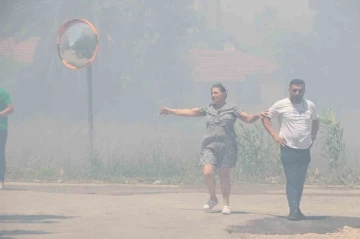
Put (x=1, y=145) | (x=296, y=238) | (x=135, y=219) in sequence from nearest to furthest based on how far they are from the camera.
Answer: (x=296, y=238) → (x=135, y=219) → (x=1, y=145)

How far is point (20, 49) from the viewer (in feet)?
124

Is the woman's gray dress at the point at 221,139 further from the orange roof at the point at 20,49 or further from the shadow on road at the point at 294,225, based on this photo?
the orange roof at the point at 20,49

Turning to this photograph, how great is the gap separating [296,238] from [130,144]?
18.8 metres

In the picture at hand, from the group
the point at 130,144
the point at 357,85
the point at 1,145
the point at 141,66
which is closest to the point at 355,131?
the point at 357,85

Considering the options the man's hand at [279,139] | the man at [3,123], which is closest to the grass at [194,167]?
the man at [3,123]

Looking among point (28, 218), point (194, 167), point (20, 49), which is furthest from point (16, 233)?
point (20, 49)

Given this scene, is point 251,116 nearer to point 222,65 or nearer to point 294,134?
point 294,134

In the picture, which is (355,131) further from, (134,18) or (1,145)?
(1,145)

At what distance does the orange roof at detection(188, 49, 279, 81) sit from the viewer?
123 ft

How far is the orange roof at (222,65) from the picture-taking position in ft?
123

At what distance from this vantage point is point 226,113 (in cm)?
1205

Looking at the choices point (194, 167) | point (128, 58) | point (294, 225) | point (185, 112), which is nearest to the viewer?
point (294, 225)

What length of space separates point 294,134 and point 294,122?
146 mm

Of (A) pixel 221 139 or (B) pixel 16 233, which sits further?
(A) pixel 221 139
